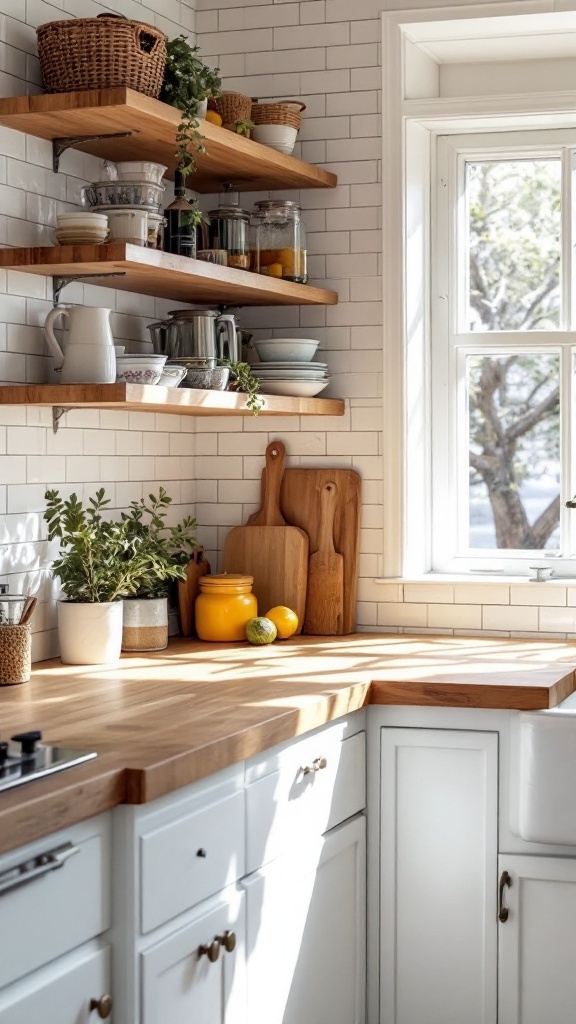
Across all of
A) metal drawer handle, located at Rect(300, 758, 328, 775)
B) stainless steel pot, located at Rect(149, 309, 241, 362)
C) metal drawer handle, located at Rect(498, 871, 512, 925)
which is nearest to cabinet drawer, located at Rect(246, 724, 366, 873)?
metal drawer handle, located at Rect(300, 758, 328, 775)

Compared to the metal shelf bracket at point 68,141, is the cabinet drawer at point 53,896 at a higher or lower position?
lower

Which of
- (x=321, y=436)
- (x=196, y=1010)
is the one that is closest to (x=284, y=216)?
(x=321, y=436)

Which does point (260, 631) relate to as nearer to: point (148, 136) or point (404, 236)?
point (404, 236)

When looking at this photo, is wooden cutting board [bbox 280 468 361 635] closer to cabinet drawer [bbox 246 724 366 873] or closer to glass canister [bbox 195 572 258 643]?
glass canister [bbox 195 572 258 643]

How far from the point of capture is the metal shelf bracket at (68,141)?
316cm

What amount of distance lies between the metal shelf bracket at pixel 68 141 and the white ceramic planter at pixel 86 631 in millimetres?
1068

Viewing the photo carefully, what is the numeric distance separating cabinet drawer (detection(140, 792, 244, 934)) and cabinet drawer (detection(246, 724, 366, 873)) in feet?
0.25

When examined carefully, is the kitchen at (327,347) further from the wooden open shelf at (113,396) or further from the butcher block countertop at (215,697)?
the wooden open shelf at (113,396)

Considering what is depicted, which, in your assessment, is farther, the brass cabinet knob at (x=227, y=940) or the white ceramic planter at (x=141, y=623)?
the white ceramic planter at (x=141, y=623)

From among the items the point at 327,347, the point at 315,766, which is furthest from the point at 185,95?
the point at 315,766

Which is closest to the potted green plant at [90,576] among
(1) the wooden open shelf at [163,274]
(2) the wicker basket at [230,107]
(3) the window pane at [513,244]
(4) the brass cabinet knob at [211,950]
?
(1) the wooden open shelf at [163,274]

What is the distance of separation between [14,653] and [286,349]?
131 centimetres

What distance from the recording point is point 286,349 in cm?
376

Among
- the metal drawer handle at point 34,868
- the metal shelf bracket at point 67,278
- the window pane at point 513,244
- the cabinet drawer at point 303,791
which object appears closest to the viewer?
the metal drawer handle at point 34,868
